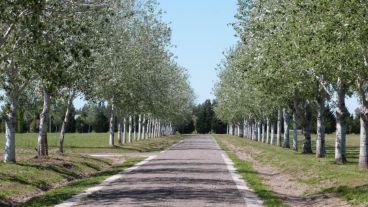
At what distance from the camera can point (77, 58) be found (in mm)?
17281

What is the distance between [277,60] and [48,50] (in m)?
13.6

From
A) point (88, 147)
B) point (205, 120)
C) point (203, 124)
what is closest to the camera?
point (88, 147)

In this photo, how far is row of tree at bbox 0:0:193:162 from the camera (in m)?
17.2

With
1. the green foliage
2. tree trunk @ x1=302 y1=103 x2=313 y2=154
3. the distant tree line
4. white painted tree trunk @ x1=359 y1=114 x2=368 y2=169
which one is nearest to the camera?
white painted tree trunk @ x1=359 y1=114 x2=368 y2=169

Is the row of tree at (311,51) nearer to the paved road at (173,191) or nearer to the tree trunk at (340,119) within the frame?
the tree trunk at (340,119)

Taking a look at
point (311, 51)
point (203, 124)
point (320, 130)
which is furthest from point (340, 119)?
point (203, 124)

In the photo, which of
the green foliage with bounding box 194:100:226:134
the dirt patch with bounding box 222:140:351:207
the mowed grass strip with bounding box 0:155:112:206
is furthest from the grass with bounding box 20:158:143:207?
the green foliage with bounding box 194:100:226:134

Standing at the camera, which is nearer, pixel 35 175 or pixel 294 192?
pixel 294 192

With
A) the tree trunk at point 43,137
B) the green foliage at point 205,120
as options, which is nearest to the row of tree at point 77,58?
the tree trunk at point 43,137

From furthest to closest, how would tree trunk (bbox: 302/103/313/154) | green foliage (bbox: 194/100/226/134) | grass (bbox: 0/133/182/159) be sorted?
1. green foliage (bbox: 194/100/226/134)
2. grass (bbox: 0/133/182/159)
3. tree trunk (bbox: 302/103/313/154)

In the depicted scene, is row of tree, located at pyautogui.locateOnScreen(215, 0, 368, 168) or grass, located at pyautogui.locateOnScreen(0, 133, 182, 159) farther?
grass, located at pyautogui.locateOnScreen(0, 133, 182, 159)

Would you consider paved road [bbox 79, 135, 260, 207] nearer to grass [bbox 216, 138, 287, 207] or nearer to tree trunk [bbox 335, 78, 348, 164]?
grass [bbox 216, 138, 287, 207]

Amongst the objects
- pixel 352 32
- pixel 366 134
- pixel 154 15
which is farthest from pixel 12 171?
pixel 154 15

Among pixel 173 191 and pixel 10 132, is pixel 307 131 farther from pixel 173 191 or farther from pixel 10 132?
pixel 173 191
